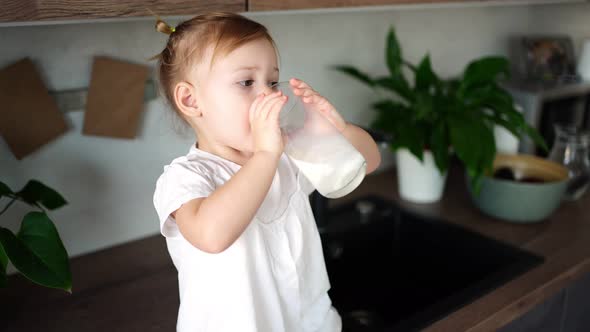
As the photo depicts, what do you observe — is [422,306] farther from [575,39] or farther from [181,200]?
[575,39]

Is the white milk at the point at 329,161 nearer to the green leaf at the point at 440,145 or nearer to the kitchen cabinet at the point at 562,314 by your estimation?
the kitchen cabinet at the point at 562,314

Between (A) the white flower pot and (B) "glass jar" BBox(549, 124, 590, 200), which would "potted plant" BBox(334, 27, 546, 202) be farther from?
(B) "glass jar" BBox(549, 124, 590, 200)

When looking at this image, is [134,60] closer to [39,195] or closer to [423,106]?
[39,195]

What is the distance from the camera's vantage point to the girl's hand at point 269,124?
0.68 meters

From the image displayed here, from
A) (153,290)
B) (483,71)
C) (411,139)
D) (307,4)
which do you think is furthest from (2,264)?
(483,71)

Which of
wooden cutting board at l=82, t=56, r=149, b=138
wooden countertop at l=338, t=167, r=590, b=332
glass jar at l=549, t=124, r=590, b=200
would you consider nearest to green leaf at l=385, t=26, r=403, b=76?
wooden countertop at l=338, t=167, r=590, b=332

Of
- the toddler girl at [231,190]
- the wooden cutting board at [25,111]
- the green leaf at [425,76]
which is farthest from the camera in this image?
the green leaf at [425,76]

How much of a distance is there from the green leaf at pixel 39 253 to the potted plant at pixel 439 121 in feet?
2.87

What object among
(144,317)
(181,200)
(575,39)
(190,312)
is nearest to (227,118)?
(181,200)

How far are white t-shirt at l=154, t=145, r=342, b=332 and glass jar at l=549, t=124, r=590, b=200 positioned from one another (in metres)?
1.03

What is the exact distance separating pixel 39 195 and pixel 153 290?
29 centimetres

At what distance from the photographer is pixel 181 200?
682 mm

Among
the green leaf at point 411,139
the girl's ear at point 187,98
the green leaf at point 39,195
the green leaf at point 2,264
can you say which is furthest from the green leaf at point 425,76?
Answer: the green leaf at point 2,264

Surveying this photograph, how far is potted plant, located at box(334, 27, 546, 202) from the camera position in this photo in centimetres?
130
